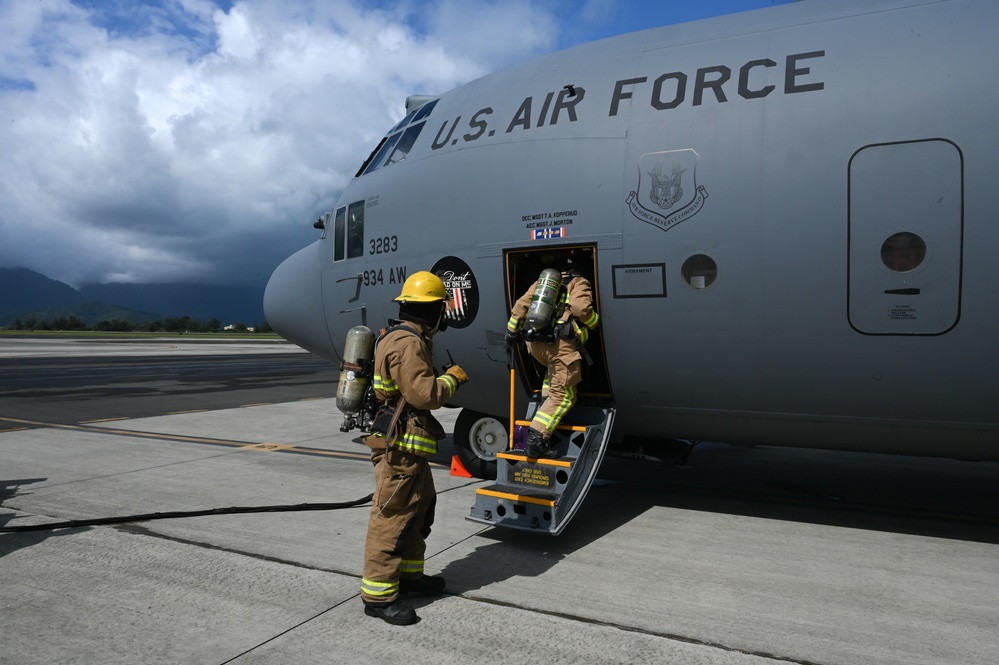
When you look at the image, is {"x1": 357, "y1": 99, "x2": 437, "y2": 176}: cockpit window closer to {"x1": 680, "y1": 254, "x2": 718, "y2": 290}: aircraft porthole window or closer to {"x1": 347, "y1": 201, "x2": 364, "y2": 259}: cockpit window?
{"x1": 347, "y1": 201, "x2": 364, "y2": 259}: cockpit window

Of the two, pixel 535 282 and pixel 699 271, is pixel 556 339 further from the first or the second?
pixel 699 271

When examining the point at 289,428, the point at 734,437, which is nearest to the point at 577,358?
the point at 734,437

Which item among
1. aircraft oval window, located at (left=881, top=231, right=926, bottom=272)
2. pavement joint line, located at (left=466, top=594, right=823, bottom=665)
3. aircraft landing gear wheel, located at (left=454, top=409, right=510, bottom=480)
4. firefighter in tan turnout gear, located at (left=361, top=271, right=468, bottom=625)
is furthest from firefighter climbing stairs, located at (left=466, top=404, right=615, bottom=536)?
aircraft oval window, located at (left=881, top=231, right=926, bottom=272)

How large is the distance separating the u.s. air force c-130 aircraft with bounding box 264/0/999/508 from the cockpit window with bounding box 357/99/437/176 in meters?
0.99

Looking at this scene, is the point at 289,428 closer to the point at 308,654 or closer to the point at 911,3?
the point at 308,654

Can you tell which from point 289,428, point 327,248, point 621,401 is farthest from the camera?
point 289,428

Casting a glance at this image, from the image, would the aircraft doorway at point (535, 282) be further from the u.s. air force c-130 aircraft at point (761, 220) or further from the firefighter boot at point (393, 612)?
the firefighter boot at point (393, 612)

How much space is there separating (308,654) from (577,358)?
3468mm

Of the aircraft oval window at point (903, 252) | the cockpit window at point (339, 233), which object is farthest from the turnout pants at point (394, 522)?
the cockpit window at point (339, 233)

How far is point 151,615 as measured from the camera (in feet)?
14.9

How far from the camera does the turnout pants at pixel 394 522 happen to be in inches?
177

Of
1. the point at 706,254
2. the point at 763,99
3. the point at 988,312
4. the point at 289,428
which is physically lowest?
the point at 289,428

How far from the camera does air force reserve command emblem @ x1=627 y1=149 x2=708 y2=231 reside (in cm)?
602

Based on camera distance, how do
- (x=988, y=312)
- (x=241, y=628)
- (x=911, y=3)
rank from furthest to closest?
(x=911, y=3) → (x=988, y=312) → (x=241, y=628)
